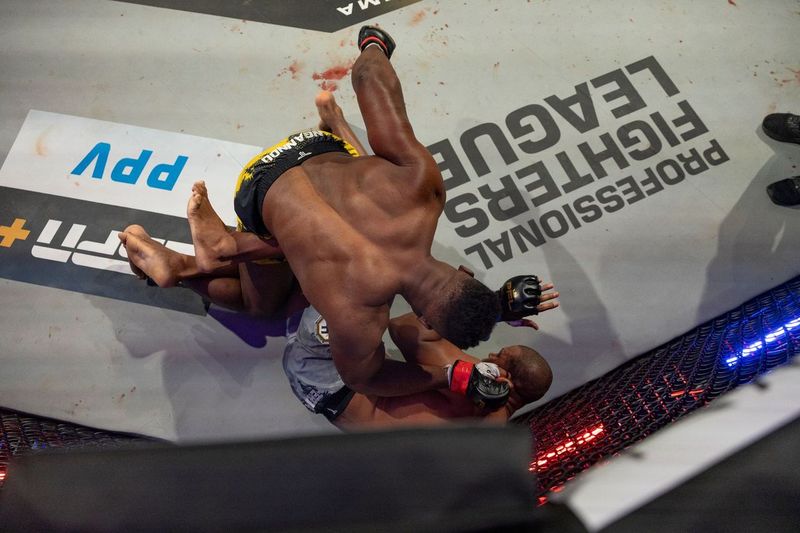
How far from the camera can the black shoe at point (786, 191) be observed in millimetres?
2803

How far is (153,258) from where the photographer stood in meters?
2.46

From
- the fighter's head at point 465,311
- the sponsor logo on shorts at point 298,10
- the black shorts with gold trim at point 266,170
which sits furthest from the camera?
the sponsor logo on shorts at point 298,10

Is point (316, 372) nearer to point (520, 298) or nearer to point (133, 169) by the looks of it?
point (520, 298)

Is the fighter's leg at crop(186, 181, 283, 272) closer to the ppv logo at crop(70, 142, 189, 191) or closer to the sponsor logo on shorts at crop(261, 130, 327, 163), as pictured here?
the sponsor logo on shorts at crop(261, 130, 327, 163)

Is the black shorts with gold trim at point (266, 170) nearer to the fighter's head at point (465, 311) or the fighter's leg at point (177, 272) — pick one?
the fighter's leg at point (177, 272)

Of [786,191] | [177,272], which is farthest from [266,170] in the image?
[786,191]

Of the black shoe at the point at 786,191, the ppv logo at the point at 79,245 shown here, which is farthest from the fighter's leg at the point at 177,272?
the black shoe at the point at 786,191

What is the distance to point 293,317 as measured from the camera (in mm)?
2645

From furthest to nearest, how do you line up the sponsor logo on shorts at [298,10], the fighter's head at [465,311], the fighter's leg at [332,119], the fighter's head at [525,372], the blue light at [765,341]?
the sponsor logo on shorts at [298,10] < the fighter's leg at [332,119] < the fighter's head at [525,372] < the blue light at [765,341] < the fighter's head at [465,311]

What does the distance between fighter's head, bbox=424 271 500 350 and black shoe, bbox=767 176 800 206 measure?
1.79m

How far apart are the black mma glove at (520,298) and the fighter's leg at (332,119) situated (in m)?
0.92

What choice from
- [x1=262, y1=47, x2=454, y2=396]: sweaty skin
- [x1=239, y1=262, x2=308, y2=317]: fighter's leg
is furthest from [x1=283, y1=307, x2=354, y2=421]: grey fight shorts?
[x1=262, y1=47, x2=454, y2=396]: sweaty skin

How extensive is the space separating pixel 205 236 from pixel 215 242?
0.05 m

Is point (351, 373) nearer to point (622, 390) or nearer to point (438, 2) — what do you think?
point (622, 390)
